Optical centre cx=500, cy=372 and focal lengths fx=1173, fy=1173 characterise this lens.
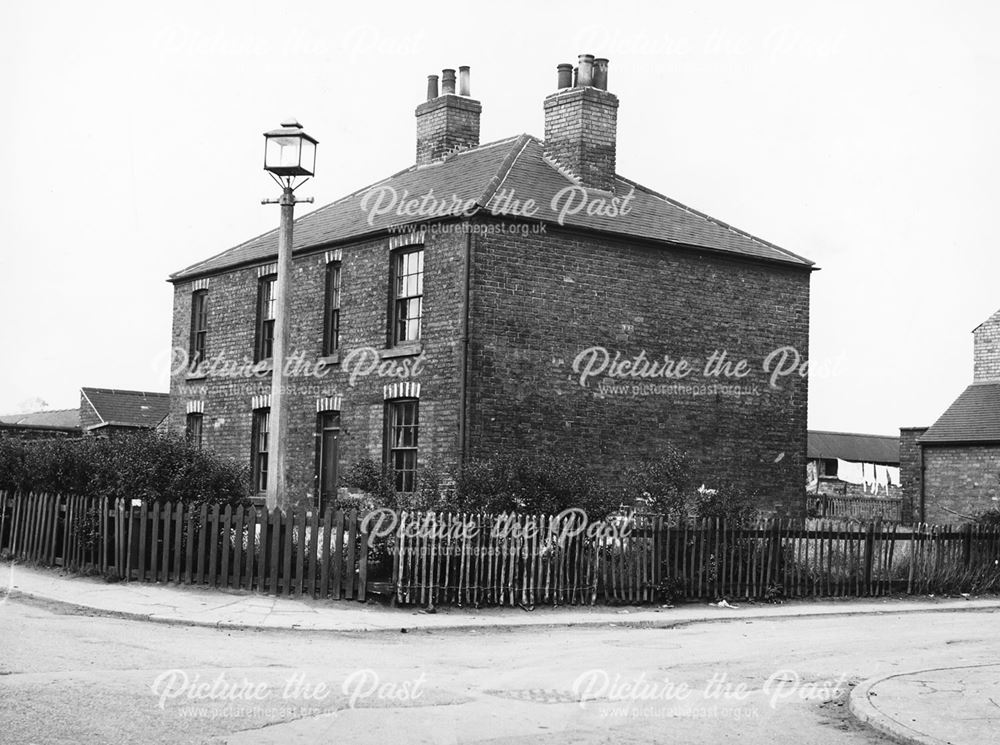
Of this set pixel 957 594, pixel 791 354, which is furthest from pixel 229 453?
pixel 957 594

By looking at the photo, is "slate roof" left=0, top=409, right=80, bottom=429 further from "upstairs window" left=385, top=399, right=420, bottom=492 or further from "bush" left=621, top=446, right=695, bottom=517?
"bush" left=621, top=446, right=695, bottom=517

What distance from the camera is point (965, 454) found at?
36656 millimetres

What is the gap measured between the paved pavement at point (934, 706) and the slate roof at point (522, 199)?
1367 centimetres

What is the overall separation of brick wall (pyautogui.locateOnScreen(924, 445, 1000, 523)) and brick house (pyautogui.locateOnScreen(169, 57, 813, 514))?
1229cm

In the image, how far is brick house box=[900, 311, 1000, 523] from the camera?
35.8 meters

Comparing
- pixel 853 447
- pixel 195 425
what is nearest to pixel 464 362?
pixel 195 425

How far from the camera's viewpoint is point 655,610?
1720cm

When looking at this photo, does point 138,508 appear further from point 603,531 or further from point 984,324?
point 984,324

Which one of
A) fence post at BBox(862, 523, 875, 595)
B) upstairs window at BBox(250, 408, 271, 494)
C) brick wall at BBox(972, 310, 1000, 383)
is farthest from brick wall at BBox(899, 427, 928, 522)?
upstairs window at BBox(250, 408, 271, 494)

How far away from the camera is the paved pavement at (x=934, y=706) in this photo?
336 inches

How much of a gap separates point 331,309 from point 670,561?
1124 centimetres

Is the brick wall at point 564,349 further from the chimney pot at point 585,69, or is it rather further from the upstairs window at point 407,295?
the chimney pot at point 585,69

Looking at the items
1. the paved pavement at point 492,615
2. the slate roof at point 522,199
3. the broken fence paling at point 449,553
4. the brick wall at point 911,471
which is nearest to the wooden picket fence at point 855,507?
the brick wall at point 911,471

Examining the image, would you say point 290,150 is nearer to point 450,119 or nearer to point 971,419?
point 450,119
